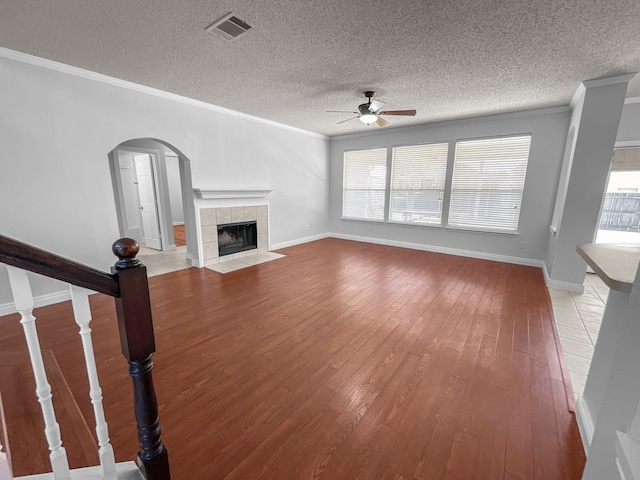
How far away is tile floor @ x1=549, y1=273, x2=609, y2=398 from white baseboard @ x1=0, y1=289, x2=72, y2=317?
5022 millimetres

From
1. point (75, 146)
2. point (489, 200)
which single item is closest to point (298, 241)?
point (489, 200)

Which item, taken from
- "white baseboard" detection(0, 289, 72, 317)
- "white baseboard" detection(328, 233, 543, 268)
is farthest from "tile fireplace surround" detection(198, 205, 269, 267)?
"white baseboard" detection(328, 233, 543, 268)

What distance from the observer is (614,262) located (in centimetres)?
124

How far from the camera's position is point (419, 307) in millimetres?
3107

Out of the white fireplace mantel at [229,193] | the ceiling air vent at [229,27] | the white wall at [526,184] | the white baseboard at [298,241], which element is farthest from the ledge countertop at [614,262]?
the white baseboard at [298,241]

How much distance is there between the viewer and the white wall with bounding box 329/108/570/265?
4.38m

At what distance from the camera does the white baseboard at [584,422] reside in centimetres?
141

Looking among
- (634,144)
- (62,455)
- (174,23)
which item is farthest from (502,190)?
(62,455)

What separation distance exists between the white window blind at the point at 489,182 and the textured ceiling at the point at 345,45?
1.06 meters

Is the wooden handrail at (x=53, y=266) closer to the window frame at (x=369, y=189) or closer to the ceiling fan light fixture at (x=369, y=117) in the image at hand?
the ceiling fan light fixture at (x=369, y=117)

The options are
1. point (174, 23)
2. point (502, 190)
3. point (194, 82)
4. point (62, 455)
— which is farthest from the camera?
point (502, 190)

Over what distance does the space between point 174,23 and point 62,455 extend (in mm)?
2774

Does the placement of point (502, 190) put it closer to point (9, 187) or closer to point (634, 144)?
point (634, 144)

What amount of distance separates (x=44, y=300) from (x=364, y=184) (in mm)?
5893
